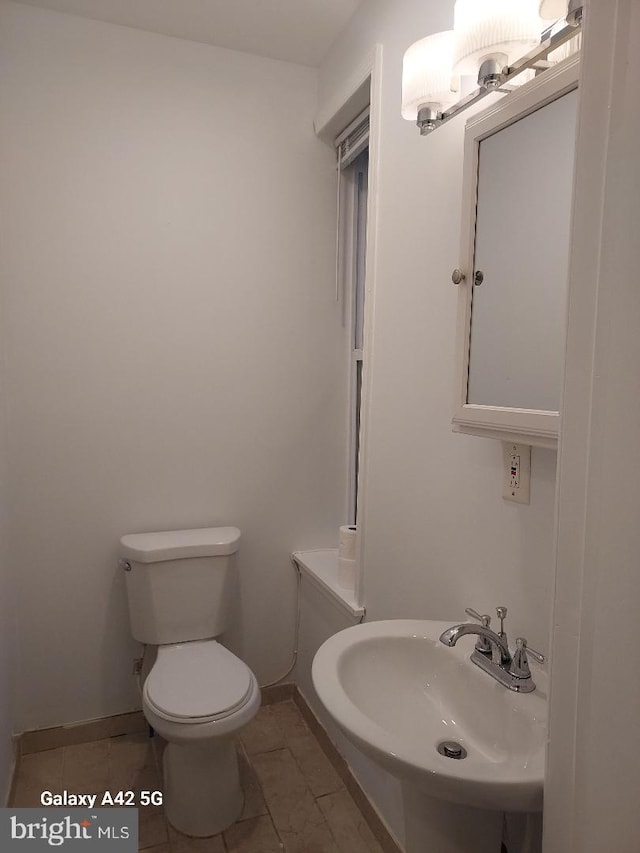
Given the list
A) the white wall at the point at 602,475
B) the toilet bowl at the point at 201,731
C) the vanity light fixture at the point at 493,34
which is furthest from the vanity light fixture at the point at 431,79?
the toilet bowl at the point at 201,731

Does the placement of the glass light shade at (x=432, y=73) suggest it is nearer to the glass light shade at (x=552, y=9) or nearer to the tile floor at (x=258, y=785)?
the glass light shade at (x=552, y=9)

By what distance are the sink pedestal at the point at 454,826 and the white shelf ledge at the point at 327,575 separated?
0.72 meters

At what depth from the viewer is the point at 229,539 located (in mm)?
2086

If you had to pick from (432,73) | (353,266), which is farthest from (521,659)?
(353,266)

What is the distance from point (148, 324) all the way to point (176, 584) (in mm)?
939

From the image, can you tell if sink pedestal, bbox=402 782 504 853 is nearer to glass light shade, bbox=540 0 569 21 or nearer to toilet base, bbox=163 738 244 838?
toilet base, bbox=163 738 244 838

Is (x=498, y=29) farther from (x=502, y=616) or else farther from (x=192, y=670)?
(x=192, y=670)

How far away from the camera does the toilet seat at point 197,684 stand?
158 centimetres

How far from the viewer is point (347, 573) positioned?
1.95m

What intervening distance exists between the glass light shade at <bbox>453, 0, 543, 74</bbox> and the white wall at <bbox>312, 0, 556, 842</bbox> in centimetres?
28

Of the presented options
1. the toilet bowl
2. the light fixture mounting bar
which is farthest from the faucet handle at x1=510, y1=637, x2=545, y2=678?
the light fixture mounting bar

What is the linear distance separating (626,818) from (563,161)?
1.00 m

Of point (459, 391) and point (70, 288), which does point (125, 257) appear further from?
point (459, 391)

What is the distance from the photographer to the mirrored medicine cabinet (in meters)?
1.01
